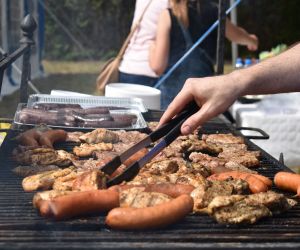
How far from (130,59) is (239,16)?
13.4m

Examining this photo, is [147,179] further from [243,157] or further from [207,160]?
[243,157]

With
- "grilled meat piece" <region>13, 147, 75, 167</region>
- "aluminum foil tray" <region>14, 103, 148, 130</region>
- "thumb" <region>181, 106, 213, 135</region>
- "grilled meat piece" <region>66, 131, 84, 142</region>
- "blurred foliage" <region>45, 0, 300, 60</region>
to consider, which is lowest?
"blurred foliage" <region>45, 0, 300, 60</region>

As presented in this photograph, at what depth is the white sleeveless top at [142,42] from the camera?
5.59m

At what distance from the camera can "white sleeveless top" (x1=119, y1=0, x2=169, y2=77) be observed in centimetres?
559

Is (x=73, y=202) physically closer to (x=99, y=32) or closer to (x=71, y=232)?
(x=71, y=232)

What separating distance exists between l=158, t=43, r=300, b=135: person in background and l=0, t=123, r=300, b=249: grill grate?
0.54 meters

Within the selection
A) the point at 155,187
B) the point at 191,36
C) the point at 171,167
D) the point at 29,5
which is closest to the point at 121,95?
the point at 191,36

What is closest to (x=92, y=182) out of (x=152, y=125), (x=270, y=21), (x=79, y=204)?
(x=79, y=204)

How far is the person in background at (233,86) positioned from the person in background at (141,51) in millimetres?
3011

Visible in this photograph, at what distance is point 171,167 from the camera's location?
3.01 meters

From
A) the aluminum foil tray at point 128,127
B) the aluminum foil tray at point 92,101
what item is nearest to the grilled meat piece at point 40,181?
the aluminum foil tray at point 128,127

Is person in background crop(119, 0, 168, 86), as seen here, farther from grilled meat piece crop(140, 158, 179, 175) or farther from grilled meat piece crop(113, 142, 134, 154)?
grilled meat piece crop(140, 158, 179, 175)

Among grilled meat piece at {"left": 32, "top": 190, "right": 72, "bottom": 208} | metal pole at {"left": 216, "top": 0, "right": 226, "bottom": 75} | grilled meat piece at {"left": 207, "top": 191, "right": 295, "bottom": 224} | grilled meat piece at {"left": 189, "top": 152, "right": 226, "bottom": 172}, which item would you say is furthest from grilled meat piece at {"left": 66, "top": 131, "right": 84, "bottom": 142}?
metal pole at {"left": 216, "top": 0, "right": 226, "bottom": 75}

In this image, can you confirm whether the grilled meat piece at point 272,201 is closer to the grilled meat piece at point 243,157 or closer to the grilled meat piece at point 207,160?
the grilled meat piece at point 207,160
